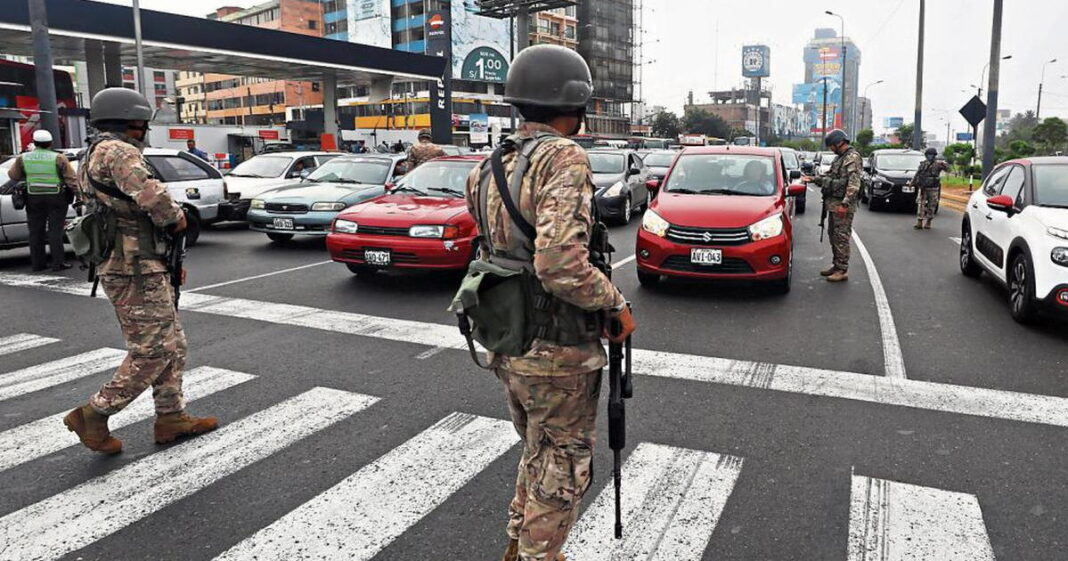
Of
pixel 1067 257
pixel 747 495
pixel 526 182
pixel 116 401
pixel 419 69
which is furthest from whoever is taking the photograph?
pixel 419 69

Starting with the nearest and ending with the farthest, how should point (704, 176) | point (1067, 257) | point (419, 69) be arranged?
point (1067, 257), point (704, 176), point (419, 69)

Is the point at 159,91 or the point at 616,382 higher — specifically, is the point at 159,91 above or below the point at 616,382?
above

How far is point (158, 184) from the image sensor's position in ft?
13.7

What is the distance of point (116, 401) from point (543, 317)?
9.04 ft

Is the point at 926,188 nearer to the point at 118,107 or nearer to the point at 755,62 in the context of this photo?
the point at 118,107

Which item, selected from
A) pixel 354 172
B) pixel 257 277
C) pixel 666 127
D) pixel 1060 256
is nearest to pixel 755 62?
pixel 666 127

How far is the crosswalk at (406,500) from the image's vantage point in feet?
10.4

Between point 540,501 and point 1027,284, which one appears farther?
point 1027,284

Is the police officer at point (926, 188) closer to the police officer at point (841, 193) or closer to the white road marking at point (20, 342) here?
the police officer at point (841, 193)

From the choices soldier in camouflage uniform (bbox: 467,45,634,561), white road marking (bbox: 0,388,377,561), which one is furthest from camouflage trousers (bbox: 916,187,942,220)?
soldier in camouflage uniform (bbox: 467,45,634,561)

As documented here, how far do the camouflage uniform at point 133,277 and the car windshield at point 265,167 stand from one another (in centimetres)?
1219

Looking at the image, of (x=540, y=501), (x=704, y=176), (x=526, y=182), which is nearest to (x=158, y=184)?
(x=526, y=182)

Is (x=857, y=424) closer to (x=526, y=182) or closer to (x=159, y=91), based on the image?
(x=526, y=182)

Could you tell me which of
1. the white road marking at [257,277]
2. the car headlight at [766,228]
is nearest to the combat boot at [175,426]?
the white road marking at [257,277]
